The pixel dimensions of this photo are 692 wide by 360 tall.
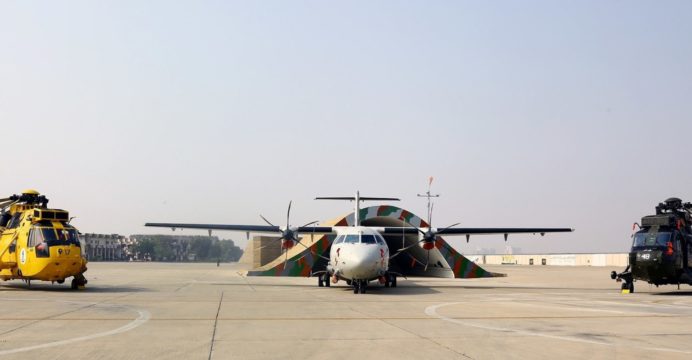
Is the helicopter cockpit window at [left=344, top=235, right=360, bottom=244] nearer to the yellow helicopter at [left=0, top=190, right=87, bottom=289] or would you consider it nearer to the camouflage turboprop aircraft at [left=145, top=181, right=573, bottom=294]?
the camouflage turboprop aircraft at [left=145, top=181, right=573, bottom=294]

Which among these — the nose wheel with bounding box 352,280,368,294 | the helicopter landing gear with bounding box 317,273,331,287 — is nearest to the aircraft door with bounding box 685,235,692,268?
the nose wheel with bounding box 352,280,368,294

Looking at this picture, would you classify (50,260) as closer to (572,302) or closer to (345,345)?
(345,345)

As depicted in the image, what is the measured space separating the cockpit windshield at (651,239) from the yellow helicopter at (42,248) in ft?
86.3

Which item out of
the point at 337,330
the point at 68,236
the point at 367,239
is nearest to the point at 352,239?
the point at 367,239

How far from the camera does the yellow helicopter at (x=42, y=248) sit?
2666 centimetres

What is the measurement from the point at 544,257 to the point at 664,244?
11263 cm

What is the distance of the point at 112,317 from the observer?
16.4 metres

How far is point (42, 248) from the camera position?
2664 centimetres

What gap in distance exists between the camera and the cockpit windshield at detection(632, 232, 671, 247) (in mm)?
28172

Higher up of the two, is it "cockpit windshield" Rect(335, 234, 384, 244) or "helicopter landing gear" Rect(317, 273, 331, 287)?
"cockpit windshield" Rect(335, 234, 384, 244)

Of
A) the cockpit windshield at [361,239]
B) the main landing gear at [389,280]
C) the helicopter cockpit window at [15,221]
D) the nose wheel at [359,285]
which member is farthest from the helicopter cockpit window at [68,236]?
the main landing gear at [389,280]

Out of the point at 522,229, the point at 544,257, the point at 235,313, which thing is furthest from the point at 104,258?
the point at 235,313

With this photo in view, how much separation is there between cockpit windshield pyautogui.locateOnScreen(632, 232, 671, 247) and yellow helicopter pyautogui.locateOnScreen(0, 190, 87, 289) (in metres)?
26.3

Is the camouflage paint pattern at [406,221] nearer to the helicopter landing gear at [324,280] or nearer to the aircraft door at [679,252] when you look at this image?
the helicopter landing gear at [324,280]
